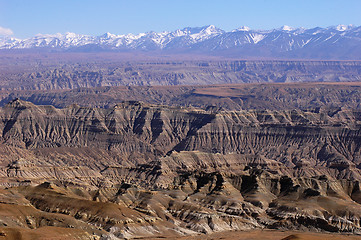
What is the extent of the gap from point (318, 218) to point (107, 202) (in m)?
39.9

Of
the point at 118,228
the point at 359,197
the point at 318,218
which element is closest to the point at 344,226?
the point at 318,218

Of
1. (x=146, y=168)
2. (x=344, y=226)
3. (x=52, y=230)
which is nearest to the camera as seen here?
(x=52, y=230)

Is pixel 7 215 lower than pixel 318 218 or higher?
higher

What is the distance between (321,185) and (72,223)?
64.0m

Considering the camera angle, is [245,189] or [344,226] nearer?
[344,226]

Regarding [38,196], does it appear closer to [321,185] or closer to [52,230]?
[52,230]

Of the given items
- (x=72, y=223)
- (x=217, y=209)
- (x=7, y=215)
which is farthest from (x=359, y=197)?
(x=7, y=215)

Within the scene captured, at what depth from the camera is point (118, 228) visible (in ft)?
376

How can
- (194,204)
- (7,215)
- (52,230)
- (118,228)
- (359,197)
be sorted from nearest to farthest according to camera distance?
(52,230) < (7,215) < (118,228) < (194,204) < (359,197)

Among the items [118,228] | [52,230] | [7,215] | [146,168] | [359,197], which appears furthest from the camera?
[146,168]

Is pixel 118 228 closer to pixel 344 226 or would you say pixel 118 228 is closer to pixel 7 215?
pixel 7 215

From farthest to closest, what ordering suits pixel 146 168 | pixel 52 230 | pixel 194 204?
pixel 146 168 < pixel 194 204 < pixel 52 230

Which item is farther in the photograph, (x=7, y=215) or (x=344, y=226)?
(x=344, y=226)

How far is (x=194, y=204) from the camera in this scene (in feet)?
444
